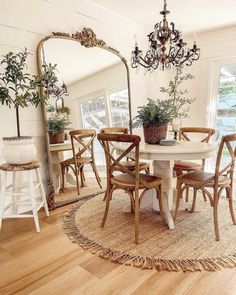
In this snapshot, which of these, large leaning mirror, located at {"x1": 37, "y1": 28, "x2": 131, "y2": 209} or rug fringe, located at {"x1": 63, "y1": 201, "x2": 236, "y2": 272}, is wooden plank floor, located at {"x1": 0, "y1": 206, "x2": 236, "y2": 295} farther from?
large leaning mirror, located at {"x1": 37, "y1": 28, "x2": 131, "y2": 209}

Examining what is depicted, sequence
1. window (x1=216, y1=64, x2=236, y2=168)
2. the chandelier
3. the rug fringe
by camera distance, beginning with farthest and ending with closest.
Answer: window (x1=216, y1=64, x2=236, y2=168)
the chandelier
the rug fringe

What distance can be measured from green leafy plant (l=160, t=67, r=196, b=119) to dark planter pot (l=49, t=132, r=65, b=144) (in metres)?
2.05

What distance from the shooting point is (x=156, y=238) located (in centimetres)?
208

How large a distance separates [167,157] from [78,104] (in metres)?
1.52

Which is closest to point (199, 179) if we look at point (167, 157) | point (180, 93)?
point (167, 157)

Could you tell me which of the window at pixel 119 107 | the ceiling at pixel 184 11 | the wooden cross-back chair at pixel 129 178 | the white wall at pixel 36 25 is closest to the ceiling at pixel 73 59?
the white wall at pixel 36 25

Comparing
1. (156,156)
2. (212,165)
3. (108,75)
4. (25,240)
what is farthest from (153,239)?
(212,165)

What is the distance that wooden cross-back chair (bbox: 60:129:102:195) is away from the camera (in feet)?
9.77

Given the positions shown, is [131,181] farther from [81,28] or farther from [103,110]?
[81,28]

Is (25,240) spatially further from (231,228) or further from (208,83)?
(208,83)

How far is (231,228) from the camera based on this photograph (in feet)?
7.34

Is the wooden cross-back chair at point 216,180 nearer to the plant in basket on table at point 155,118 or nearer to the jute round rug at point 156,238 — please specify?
the jute round rug at point 156,238

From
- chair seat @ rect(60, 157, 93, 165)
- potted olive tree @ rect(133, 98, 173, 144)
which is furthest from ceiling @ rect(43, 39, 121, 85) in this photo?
potted olive tree @ rect(133, 98, 173, 144)

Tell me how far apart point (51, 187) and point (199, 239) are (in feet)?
5.38
